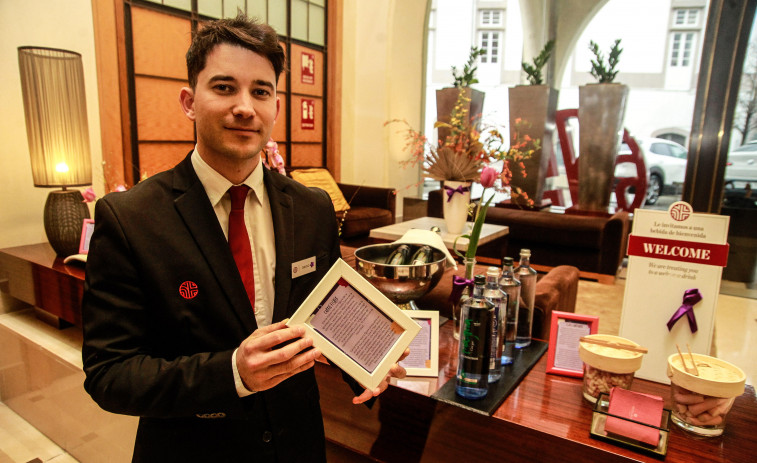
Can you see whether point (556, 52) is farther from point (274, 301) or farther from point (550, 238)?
point (274, 301)

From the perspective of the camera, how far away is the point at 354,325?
35.7 inches

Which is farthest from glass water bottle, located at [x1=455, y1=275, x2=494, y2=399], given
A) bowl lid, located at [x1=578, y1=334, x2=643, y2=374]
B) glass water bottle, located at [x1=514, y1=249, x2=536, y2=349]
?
glass water bottle, located at [x1=514, y1=249, x2=536, y2=349]

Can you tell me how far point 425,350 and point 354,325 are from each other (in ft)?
1.59

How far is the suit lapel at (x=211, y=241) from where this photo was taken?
2.94 ft

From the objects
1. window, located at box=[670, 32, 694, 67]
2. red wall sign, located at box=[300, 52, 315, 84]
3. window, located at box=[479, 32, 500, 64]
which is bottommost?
red wall sign, located at box=[300, 52, 315, 84]

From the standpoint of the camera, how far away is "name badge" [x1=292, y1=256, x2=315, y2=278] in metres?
1.00

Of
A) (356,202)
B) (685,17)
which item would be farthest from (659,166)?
(356,202)

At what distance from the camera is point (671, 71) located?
17.4ft

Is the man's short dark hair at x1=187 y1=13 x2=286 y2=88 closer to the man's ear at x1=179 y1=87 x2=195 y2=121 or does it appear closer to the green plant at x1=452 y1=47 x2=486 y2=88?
the man's ear at x1=179 y1=87 x2=195 y2=121

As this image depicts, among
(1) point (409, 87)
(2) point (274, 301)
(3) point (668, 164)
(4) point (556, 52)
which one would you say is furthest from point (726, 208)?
(2) point (274, 301)

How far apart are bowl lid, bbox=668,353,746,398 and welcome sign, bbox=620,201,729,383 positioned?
0.56 feet

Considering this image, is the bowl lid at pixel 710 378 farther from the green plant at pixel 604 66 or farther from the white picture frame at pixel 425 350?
the green plant at pixel 604 66

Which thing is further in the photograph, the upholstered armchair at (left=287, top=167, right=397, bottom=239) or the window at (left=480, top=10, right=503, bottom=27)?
the window at (left=480, top=10, right=503, bottom=27)

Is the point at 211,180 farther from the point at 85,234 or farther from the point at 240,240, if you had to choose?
the point at 85,234
